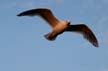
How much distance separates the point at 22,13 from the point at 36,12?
1059 millimetres

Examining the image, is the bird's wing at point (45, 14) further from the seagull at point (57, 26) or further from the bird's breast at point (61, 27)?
the bird's breast at point (61, 27)

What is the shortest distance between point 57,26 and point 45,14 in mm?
1429

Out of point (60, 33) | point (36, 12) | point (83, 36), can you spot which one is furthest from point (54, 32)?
point (83, 36)

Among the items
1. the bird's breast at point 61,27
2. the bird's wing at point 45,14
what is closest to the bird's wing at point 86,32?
the bird's wing at point 45,14

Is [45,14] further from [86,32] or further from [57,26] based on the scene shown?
[86,32]

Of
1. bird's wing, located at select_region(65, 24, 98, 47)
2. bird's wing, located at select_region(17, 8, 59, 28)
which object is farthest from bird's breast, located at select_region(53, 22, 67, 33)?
bird's wing, located at select_region(65, 24, 98, 47)

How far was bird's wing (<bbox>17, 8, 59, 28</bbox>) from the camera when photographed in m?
20.8

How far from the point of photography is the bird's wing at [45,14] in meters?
20.8

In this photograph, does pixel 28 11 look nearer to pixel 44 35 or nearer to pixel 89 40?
pixel 44 35

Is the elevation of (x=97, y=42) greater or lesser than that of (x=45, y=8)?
lesser

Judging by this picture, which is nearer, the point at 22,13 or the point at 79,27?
the point at 22,13

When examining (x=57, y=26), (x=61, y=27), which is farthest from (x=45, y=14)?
(x=61, y=27)

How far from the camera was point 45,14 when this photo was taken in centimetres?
2164

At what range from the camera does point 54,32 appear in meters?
20.2
